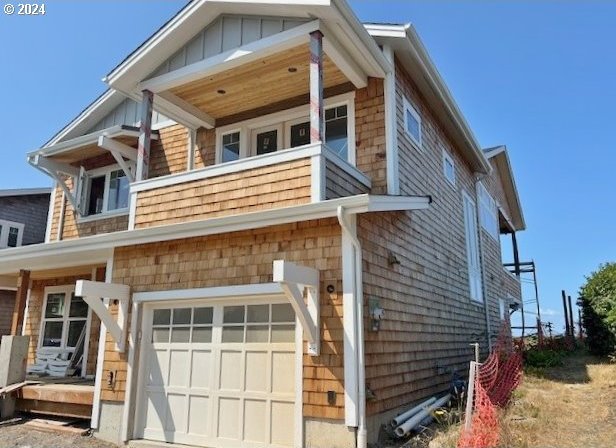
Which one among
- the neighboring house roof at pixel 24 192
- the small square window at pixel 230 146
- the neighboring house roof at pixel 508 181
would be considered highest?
the neighboring house roof at pixel 508 181

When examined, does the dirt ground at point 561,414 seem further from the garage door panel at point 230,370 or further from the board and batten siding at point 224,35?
the board and batten siding at point 224,35

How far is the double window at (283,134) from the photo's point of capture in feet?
26.9

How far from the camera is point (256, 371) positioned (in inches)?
256

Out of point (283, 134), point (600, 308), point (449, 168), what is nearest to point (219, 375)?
point (283, 134)

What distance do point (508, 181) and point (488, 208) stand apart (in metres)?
3.42

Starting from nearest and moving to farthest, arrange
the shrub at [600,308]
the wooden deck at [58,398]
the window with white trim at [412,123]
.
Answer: the wooden deck at [58,398] < the window with white trim at [412,123] < the shrub at [600,308]

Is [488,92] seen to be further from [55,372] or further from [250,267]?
[55,372]

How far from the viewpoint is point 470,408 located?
565 cm

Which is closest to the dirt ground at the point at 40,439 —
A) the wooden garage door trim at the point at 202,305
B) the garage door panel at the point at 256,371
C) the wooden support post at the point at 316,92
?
the wooden garage door trim at the point at 202,305

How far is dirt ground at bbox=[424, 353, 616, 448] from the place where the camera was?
5.85m

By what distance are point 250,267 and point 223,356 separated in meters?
1.34

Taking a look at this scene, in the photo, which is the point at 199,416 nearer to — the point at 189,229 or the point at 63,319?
the point at 189,229

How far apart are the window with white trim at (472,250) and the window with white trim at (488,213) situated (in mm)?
1057

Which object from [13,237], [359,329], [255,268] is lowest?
[359,329]
